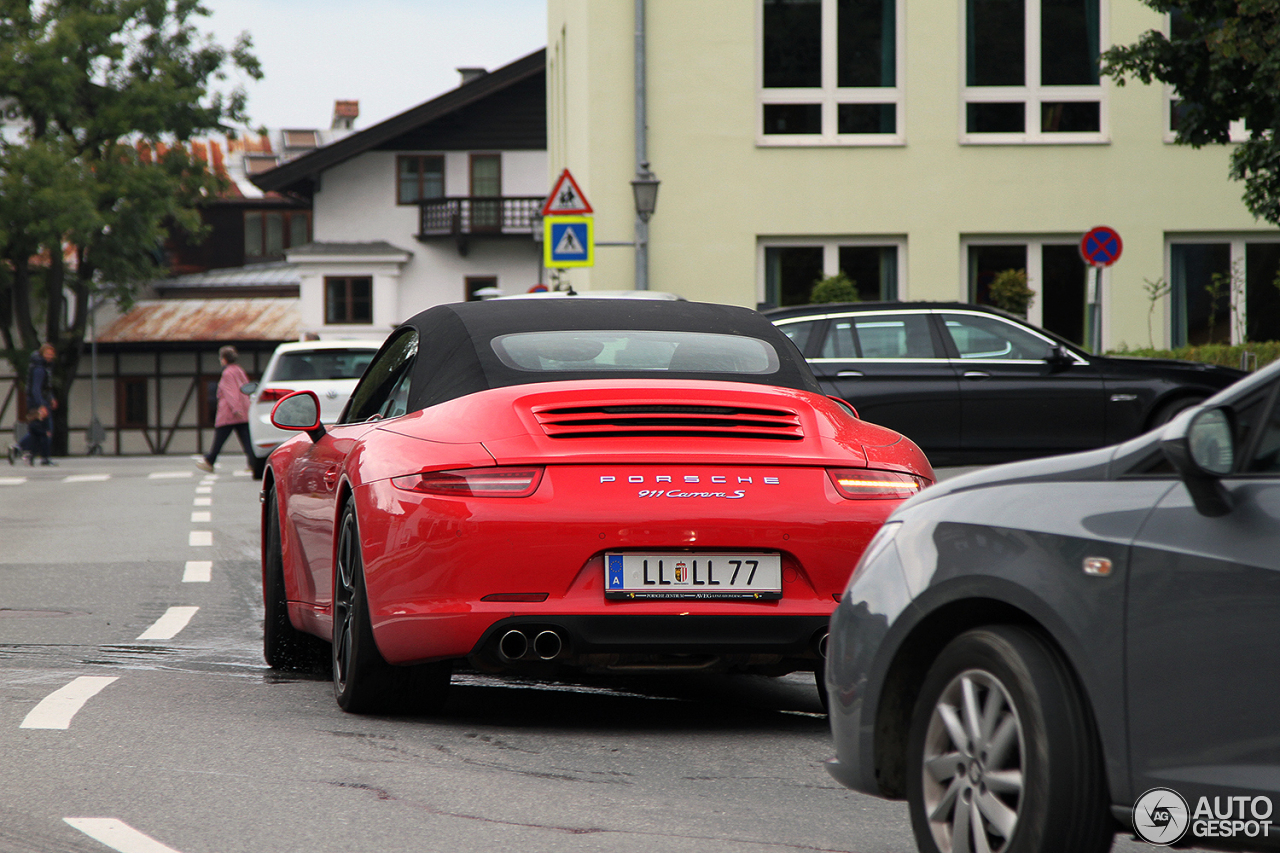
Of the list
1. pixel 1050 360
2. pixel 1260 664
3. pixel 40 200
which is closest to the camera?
pixel 1260 664

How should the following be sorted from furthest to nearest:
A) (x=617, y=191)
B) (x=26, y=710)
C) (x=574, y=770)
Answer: (x=617, y=191) < (x=26, y=710) < (x=574, y=770)

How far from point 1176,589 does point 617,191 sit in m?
22.9

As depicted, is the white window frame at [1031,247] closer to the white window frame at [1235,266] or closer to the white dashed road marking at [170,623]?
the white window frame at [1235,266]

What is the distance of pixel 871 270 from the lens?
2592cm

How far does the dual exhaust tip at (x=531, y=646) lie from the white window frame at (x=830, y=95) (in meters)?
20.8

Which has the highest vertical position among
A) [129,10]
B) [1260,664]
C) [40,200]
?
[129,10]

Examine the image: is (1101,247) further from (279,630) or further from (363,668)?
(363,668)

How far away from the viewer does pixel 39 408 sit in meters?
31.5

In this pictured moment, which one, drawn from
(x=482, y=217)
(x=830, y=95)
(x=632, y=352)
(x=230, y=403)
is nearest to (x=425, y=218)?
(x=482, y=217)

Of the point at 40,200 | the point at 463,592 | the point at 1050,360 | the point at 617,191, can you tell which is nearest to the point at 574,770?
the point at 463,592

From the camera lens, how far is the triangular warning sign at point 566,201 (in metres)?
20.4

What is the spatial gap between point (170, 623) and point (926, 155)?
18.5m

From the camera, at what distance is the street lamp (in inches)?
854

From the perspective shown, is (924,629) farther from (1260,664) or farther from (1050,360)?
(1050,360)
